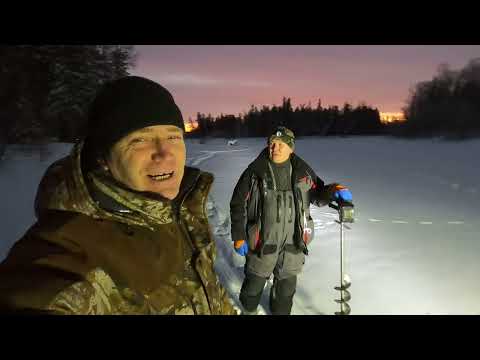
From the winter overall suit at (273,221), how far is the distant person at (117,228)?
152 centimetres

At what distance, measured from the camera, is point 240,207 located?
110 inches

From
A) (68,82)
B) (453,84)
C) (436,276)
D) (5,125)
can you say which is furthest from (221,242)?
(453,84)

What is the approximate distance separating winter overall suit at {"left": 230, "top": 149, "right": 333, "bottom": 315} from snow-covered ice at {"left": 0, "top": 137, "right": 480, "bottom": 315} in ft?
1.61

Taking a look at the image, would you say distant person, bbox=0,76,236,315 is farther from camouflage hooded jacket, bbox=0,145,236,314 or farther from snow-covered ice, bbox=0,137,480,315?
snow-covered ice, bbox=0,137,480,315

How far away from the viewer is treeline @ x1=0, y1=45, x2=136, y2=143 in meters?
8.15

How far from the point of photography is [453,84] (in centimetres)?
2605

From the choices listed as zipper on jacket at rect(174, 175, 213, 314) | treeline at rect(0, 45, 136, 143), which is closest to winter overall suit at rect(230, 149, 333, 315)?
zipper on jacket at rect(174, 175, 213, 314)

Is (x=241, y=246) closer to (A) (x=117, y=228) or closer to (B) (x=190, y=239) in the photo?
(B) (x=190, y=239)

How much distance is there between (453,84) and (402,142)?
272 inches

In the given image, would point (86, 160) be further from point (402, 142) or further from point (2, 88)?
point (402, 142)

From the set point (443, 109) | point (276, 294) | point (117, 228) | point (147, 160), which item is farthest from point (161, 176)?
A: point (443, 109)

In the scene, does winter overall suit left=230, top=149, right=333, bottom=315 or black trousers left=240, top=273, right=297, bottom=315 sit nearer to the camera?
winter overall suit left=230, top=149, right=333, bottom=315

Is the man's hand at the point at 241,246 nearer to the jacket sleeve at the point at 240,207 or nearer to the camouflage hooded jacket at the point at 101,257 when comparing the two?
the jacket sleeve at the point at 240,207

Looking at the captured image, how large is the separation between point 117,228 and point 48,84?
40.3ft
